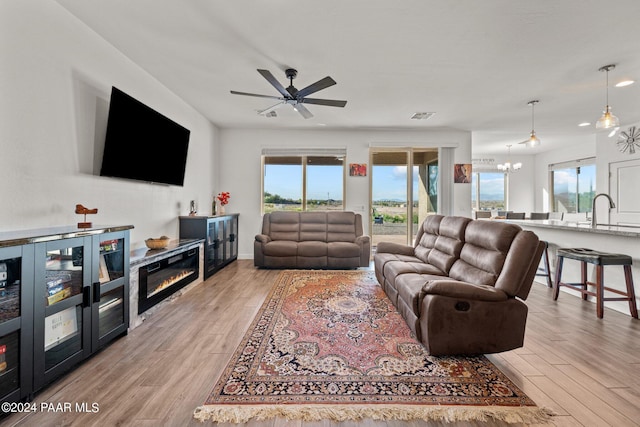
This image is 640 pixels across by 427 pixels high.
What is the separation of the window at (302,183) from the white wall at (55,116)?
285 cm

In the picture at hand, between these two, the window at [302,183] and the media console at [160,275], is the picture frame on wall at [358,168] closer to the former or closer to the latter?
the window at [302,183]

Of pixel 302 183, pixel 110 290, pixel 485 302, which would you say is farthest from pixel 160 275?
pixel 302 183

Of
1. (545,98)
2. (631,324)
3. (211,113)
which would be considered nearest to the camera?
(631,324)

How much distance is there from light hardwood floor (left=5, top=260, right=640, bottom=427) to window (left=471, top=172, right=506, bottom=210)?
20.8 feet

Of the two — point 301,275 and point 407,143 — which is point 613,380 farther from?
point 407,143

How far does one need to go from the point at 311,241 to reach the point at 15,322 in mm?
3917

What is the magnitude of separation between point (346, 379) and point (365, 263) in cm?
317

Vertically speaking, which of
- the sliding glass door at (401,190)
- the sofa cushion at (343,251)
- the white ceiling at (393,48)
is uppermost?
the white ceiling at (393,48)

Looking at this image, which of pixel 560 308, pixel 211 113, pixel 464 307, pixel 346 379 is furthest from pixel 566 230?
pixel 211 113

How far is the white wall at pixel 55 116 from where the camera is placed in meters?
1.91

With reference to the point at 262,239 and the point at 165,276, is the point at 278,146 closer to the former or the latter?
the point at 262,239

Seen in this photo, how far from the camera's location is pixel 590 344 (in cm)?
222

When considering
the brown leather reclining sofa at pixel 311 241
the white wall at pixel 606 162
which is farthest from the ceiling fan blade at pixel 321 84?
the white wall at pixel 606 162

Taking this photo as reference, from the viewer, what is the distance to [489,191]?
8.76 metres
